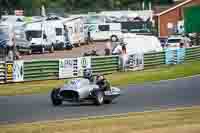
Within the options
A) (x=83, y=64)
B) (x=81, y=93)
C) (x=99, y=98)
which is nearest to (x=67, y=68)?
(x=83, y=64)

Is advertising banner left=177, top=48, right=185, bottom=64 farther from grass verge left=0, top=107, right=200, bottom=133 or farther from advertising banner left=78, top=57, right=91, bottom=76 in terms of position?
grass verge left=0, top=107, right=200, bottom=133

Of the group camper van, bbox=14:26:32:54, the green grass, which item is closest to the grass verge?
the green grass

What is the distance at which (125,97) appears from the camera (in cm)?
2755

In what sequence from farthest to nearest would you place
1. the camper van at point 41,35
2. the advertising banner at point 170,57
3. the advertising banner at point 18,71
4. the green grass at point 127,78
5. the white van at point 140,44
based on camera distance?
the camper van at point 41,35
the white van at point 140,44
the advertising banner at point 170,57
the advertising banner at point 18,71
the green grass at point 127,78

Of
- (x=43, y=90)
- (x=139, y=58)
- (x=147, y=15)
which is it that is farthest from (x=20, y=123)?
(x=147, y=15)

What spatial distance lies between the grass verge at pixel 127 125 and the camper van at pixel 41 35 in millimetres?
35292

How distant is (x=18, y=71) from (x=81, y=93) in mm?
11324

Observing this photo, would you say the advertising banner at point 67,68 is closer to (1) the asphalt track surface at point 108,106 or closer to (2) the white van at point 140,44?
(1) the asphalt track surface at point 108,106

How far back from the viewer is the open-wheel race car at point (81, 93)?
80.6ft

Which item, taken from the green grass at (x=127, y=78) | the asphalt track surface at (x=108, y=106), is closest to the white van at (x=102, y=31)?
the green grass at (x=127, y=78)

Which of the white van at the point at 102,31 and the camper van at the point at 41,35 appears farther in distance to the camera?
the white van at the point at 102,31

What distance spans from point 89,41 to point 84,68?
2987cm

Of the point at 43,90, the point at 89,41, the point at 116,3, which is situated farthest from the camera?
the point at 116,3

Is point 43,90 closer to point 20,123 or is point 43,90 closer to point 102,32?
point 20,123
